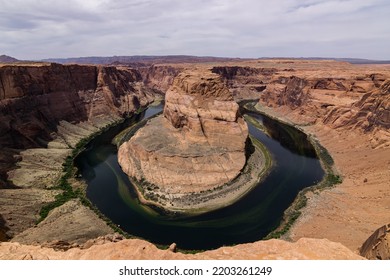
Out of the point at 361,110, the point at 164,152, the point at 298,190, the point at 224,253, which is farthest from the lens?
the point at 361,110

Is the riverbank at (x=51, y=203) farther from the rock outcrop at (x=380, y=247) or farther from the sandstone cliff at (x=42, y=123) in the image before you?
the rock outcrop at (x=380, y=247)

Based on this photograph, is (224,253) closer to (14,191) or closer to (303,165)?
(14,191)

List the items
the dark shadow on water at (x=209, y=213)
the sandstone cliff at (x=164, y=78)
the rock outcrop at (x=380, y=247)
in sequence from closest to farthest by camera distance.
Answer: the rock outcrop at (x=380, y=247) < the dark shadow on water at (x=209, y=213) < the sandstone cliff at (x=164, y=78)

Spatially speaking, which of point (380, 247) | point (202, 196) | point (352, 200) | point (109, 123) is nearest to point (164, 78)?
point (109, 123)

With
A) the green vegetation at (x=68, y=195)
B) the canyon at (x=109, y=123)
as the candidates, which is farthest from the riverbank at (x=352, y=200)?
the green vegetation at (x=68, y=195)

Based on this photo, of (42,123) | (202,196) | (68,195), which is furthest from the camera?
(42,123)

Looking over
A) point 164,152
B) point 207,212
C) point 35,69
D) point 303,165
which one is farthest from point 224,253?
point 35,69

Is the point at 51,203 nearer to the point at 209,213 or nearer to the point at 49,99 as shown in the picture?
the point at 209,213
